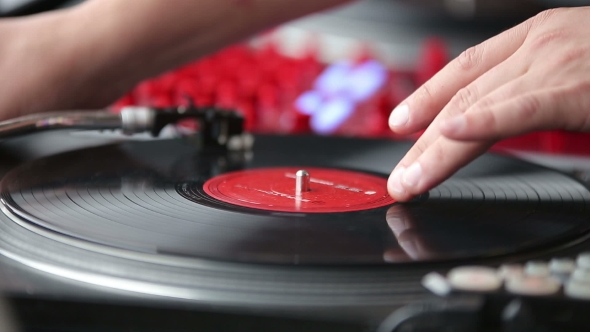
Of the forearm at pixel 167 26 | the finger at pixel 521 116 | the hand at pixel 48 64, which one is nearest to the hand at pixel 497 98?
the finger at pixel 521 116

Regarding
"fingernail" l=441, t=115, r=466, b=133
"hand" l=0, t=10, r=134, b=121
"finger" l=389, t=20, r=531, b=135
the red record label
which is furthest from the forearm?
"fingernail" l=441, t=115, r=466, b=133

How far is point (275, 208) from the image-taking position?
75cm

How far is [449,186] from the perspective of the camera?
854 mm

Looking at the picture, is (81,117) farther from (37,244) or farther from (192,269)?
(192,269)

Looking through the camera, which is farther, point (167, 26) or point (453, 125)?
point (167, 26)

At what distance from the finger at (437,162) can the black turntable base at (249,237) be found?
4 centimetres

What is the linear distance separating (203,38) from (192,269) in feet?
2.57

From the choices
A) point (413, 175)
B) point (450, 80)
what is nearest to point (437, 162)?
point (413, 175)

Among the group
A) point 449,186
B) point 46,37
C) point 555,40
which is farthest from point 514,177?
point 46,37

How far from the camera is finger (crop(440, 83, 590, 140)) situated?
0.58m

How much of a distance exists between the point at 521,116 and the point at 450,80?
0.63 ft

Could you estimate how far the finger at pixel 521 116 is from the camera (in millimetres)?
578

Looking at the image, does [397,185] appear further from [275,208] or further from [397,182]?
[275,208]

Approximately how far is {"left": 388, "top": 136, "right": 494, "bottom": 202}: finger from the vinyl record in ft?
0.13
